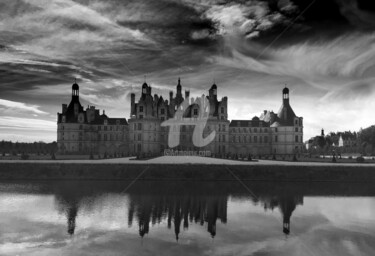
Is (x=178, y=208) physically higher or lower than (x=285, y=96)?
lower

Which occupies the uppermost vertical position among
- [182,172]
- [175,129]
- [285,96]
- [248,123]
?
[285,96]

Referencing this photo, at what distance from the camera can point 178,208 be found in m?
20.7

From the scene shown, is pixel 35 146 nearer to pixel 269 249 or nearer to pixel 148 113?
pixel 148 113

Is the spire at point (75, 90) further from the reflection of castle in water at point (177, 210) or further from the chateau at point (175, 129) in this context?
the reflection of castle in water at point (177, 210)

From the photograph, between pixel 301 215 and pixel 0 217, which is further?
pixel 301 215

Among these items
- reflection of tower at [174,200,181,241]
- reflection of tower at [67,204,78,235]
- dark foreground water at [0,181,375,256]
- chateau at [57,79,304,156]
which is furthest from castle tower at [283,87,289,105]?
reflection of tower at [67,204,78,235]

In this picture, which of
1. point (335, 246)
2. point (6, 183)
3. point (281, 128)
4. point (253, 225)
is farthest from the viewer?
point (281, 128)

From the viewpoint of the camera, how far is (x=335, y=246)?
14.4 m

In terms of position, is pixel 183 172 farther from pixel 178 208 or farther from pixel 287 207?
pixel 287 207

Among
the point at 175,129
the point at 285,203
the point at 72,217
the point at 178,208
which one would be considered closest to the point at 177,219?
the point at 178,208

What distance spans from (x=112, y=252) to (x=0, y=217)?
8.45 metres

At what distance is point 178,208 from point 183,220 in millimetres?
2584

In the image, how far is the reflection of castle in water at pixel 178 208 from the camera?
17425 millimetres

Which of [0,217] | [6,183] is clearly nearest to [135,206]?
[0,217]
